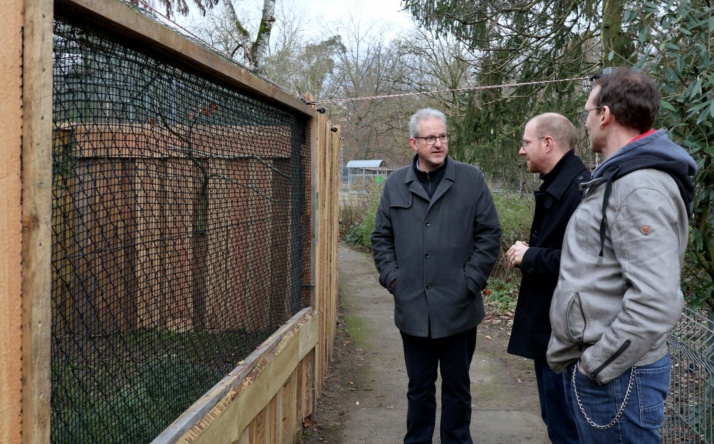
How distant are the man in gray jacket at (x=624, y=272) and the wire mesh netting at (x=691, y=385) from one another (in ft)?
4.03

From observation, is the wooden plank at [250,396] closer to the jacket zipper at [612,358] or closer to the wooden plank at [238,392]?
the wooden plank at [238,392]

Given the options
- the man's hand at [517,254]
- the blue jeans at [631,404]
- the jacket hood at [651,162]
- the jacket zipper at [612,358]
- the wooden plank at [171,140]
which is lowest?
the blue jeans at [631,404]

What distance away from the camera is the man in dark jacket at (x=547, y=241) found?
3.06 metres

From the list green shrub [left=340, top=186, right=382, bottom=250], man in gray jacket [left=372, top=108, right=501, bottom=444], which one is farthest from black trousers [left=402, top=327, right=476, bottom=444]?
green shrub [left=340, top=186, right=382, bottom=250]

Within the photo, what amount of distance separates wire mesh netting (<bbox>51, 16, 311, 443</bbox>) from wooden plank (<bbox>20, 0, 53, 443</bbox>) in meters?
0.25

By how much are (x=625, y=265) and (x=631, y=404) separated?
0.47 meters

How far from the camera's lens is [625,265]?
2.06m

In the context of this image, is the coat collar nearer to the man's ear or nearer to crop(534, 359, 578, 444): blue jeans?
crop(534, 359, 578, 444): blue jeans

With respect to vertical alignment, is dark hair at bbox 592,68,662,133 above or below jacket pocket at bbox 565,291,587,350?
above

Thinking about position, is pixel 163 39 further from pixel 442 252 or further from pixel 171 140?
pixel 442 252

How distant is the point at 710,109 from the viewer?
117 inches

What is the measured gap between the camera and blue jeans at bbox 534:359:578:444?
314 cm

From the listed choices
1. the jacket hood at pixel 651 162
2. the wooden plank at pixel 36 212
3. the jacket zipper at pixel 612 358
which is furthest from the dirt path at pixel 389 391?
the wooden plank at pixel 36 212

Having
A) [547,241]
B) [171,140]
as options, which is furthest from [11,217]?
[547,241]
